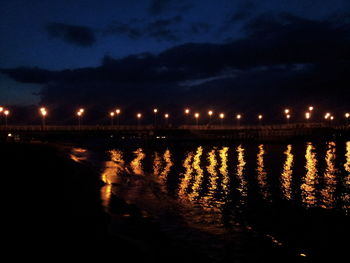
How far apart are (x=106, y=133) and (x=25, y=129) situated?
2307cm

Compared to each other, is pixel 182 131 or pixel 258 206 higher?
pixel 182 131

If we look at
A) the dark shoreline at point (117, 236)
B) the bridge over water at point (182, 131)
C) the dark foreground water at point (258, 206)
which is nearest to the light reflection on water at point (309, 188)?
the dark foreground water at point (258, 206)

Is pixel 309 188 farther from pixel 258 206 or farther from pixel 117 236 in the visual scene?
pixel 117 236

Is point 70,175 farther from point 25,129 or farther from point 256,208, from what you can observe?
point 25,129

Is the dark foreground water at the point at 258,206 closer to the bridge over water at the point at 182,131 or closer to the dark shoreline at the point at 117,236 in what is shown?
the dark shoreline at the point at 117,236

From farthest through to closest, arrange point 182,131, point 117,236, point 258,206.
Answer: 1. point 182,131
2. point 258,206
3. point 117,236

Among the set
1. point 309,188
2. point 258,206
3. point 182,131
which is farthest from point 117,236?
point 182,131

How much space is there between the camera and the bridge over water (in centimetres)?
9862

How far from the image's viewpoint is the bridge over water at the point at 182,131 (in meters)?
98.6

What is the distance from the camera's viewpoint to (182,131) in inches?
4660

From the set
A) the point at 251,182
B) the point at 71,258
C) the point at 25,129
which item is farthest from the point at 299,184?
the point at 25,129

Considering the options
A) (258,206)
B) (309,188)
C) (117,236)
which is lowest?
(309,188)

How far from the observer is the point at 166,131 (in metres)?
115

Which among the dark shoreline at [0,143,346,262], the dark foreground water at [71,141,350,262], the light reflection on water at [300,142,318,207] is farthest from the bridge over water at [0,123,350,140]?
the dark shoreline at [0,143,346,262]
